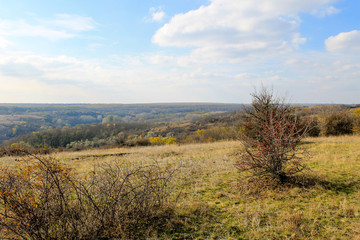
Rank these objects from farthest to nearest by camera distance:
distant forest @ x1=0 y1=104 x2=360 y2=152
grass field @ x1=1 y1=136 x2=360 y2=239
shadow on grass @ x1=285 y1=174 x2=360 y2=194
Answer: distant forest @ x1=0 y1=104 x2=360 y2=152, shadow on grass @ x1=285 y1=174 x2=360 y2=194, grass field @ x1=1 y1=136 x2=360 y2=239

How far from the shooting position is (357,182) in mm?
6215

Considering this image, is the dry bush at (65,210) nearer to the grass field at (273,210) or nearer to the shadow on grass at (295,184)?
the grass field at (273,210)

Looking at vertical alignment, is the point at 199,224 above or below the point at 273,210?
below

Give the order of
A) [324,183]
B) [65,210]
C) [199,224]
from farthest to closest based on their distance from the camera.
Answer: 1. [324,183]
2. [199,224]
3. [65,210]

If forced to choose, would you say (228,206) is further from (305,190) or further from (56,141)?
(56,141)

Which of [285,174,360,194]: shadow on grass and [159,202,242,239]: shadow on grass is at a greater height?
[285,174,360,194]: shadow on grass

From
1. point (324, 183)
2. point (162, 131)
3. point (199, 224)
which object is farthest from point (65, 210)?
point (162, 131)

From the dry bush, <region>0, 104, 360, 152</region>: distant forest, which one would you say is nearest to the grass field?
the dry bush

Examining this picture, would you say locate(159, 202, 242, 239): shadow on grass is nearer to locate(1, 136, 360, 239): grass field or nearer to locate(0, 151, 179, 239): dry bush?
locate(1, 136, 360, 239): grass field

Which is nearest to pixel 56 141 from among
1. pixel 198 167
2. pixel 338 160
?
pixel 198 167

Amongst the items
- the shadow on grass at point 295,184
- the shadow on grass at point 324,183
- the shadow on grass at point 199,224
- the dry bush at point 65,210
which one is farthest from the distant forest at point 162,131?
the dry bush at point 65,210

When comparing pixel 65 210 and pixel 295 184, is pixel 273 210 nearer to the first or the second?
pixel 295 184

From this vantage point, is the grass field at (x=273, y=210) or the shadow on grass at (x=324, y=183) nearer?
the grass field at (x=273, y=210)

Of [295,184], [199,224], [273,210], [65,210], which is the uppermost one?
[65,210]
